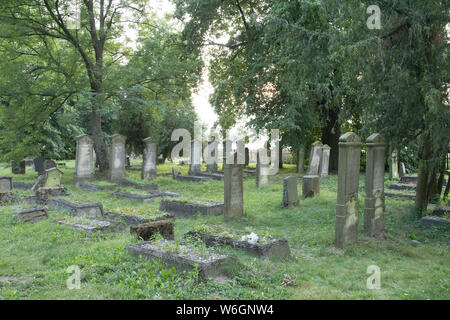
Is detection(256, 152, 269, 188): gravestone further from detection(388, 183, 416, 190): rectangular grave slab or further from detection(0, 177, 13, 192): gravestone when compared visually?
detection(0, 177, 13, 192): gravestone

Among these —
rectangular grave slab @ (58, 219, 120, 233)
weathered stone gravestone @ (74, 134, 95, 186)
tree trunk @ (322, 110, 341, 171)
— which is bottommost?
rectangular grave slab @ (58, 219, 120, 233)

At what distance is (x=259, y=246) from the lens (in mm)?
5750

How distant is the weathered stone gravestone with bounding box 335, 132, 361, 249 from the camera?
667cm

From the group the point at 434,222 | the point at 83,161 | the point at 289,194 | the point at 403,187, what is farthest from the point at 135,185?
the point at 434,222

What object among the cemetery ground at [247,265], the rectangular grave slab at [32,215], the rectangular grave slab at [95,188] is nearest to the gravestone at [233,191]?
the cemetery ground at [247,265]

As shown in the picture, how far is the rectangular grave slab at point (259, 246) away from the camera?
5746 millimetres

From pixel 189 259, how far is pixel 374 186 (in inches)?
177

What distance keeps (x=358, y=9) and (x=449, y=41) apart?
239 centimetres

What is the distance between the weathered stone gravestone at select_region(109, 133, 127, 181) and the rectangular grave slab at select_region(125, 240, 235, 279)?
10.8 metres

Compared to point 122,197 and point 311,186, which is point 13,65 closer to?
point 122,197

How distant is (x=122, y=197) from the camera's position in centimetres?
1225

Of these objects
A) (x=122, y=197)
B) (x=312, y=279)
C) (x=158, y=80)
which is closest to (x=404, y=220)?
(x=312, y=279)

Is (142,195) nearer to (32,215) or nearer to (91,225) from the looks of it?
(32,215)

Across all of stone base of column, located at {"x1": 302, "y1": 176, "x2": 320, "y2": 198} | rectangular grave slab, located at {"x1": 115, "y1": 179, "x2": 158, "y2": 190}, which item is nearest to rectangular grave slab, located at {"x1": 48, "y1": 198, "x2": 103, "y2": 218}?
rectangular grave slab, located at {"x1": 115, "y1": 179, "x2": 158, "y2": 190}
